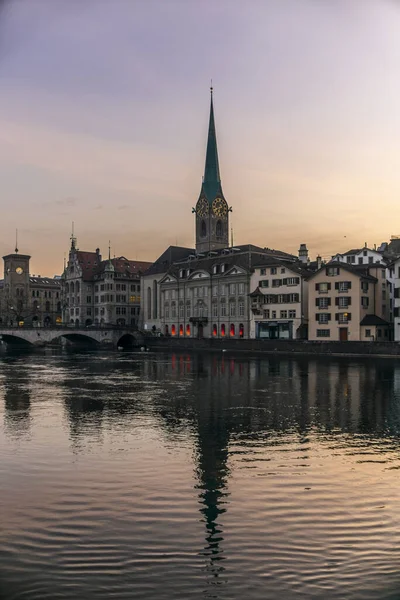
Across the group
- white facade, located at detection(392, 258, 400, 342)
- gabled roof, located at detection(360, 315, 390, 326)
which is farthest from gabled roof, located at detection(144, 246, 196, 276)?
white facade, located at detection(392, 258, 400, 342)

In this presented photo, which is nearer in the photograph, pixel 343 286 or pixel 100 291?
pixel 343 286

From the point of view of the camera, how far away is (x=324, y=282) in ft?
325

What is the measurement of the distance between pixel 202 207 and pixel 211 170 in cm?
1212

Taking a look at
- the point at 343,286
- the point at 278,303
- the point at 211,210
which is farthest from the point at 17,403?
the point at 211,210

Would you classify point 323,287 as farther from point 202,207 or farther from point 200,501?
point 200,501

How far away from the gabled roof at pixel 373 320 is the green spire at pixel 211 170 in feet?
280

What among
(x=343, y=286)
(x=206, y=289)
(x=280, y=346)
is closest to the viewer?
(x=343, y=286)

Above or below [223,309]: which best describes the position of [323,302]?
above

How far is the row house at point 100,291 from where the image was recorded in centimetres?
15812

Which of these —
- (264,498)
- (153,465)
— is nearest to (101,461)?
(153,465)

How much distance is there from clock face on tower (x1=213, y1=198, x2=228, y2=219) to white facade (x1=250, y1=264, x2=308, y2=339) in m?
58.6

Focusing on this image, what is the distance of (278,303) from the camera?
109375 mm

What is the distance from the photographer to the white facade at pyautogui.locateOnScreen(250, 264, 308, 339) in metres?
106

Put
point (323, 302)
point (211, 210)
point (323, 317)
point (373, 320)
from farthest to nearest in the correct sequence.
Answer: point (211, 210) < point (323, 317) < point (323, 302) < point (373, 320)
